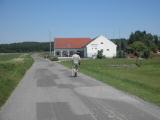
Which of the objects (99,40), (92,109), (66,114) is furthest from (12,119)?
(99,40)

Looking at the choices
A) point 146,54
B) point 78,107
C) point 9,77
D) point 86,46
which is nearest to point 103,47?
point 86,46

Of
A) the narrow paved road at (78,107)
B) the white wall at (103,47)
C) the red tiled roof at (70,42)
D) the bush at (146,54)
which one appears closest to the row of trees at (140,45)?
the bush at (146,54)

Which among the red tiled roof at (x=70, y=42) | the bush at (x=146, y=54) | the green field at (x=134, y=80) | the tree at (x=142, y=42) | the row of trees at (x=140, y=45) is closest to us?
the green field at (x=134, y=80)

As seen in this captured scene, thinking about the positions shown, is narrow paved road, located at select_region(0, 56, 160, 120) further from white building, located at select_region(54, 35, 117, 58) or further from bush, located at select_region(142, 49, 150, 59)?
white building, located at select_region(54, 35, 117, 58)

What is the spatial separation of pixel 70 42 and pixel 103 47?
15.6m

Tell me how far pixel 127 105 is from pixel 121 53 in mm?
77961

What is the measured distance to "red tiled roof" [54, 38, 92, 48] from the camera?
4198 inches

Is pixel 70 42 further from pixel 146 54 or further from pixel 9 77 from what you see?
pixel 9 77

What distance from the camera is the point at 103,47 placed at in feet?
312

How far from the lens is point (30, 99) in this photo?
14016 mm

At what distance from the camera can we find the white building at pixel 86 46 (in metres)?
95.2

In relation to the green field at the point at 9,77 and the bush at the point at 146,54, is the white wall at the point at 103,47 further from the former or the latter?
the green field at the point at 9,77

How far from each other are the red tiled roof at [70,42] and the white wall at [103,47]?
9.13 metres

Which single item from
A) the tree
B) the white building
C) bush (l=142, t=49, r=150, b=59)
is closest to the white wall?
the white building
